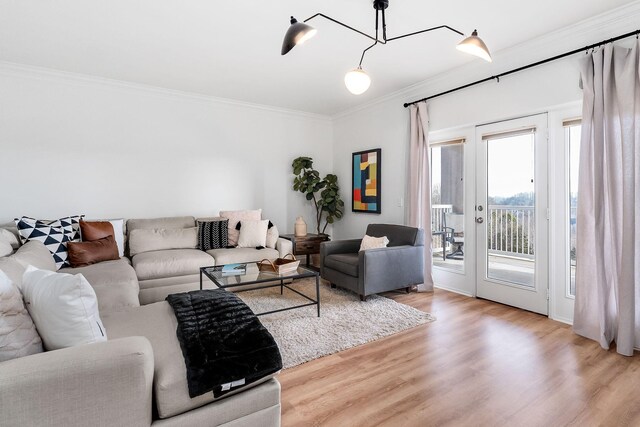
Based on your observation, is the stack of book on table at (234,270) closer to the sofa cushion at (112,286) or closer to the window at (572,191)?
the sofa cushion at (112,286)

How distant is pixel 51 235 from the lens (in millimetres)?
3201

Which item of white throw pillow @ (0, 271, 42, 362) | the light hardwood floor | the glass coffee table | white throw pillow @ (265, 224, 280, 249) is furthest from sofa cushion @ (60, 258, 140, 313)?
white throw pillow @ (265, 224, 280, 249)

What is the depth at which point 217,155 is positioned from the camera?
480 cm

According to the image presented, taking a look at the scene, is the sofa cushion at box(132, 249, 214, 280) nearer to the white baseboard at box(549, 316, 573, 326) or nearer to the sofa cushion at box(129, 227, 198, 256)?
the sofa cushion at box(129, 227, 198, 256)

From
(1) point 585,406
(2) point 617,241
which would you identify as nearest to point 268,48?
(2) point 617,241

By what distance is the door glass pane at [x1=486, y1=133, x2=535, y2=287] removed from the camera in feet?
10.7

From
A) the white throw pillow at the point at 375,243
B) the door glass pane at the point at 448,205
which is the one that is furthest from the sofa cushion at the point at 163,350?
the door glass pane at the point at 448,205

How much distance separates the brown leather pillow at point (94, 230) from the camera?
344 cm

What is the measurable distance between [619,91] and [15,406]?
3.84 metres

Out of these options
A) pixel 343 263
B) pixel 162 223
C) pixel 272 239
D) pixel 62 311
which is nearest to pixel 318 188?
pixel 272 239

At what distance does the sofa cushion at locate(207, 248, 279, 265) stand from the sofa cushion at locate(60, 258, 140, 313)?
3.30 ft

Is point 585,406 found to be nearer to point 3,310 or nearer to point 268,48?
point 3,310

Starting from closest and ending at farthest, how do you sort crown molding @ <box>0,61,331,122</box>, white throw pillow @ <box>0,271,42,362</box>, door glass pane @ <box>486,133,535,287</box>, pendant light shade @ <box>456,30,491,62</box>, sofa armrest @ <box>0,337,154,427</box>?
sofa armrest @ <box>0,337,154,427</box>
white throw pillow @ <box>0,271,42,362</box>
pendant light shade @ <box>456,30,491,62</box>
door glass pane @ <box>486,133,535,287</box>
crown molding @ <box>0,61,331,122</box>

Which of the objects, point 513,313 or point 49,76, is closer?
point 513,313
